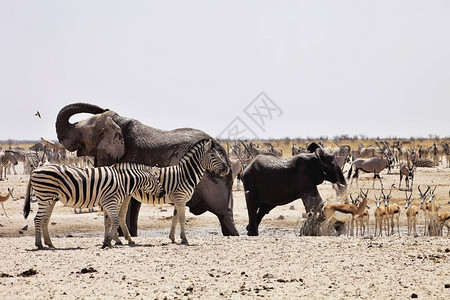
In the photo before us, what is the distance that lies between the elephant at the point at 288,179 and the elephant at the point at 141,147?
7.67 feet

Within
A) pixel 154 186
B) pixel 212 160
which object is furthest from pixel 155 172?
pixel 212 160

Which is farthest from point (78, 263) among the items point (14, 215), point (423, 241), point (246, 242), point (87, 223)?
point (14, 215)

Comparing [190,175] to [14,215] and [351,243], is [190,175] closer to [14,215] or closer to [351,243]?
[351,243]

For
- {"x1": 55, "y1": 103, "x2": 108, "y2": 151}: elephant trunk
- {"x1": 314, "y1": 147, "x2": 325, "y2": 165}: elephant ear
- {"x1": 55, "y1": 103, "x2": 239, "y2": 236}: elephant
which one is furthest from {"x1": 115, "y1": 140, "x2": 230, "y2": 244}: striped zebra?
{"x1": 314, "y1": 147, "x2": 325, "y2": 165}: elephant ear

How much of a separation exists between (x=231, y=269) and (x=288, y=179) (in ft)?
24.3

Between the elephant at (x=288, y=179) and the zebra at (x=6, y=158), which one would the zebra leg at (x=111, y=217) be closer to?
the elephant at (x=288, y=179)

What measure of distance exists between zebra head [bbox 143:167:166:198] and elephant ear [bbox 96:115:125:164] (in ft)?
8.26

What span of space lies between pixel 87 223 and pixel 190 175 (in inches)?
366

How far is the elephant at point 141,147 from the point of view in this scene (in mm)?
15086

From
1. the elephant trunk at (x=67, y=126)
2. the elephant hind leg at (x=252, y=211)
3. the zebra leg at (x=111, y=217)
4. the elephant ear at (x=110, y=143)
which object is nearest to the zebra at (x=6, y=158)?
the elephant hind leg at (x=252, y=211)

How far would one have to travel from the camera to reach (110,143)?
15211 millimetres

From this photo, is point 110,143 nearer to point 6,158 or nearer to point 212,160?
point 212,160

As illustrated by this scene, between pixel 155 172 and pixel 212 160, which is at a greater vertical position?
pixel 212 160

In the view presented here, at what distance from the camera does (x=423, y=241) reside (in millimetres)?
12477
